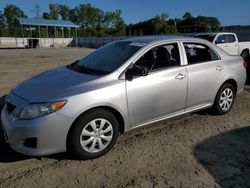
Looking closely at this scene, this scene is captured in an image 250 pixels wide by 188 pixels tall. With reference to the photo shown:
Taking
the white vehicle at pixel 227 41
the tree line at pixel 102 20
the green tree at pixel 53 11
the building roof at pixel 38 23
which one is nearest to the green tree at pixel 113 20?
the tree line at pixel 102 20

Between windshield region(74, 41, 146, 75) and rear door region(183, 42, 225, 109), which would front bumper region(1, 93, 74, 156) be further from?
rear door region(183, 42, 225, 109)

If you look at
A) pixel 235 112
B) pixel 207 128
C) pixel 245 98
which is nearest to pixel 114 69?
pixel 207 128

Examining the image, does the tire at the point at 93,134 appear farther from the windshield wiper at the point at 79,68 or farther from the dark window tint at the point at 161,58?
the dark window tint at the point at 161,58

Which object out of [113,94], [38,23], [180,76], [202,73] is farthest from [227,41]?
[38,23]

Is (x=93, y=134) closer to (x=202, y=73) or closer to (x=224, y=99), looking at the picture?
(x=202, y=73)

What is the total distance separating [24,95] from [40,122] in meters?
0.56

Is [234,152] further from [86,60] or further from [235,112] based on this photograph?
[86,60]

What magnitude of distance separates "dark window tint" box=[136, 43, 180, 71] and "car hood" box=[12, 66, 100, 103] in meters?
0.90

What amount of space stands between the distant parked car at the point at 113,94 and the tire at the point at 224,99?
0.07 feet

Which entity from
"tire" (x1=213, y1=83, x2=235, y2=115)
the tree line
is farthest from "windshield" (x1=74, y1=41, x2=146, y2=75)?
the tree line

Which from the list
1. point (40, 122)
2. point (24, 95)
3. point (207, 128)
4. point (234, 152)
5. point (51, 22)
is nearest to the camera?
point (40, 122)

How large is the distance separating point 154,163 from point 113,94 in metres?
1.06

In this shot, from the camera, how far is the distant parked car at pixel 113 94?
11.6 feet

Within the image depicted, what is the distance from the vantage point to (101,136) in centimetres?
389
